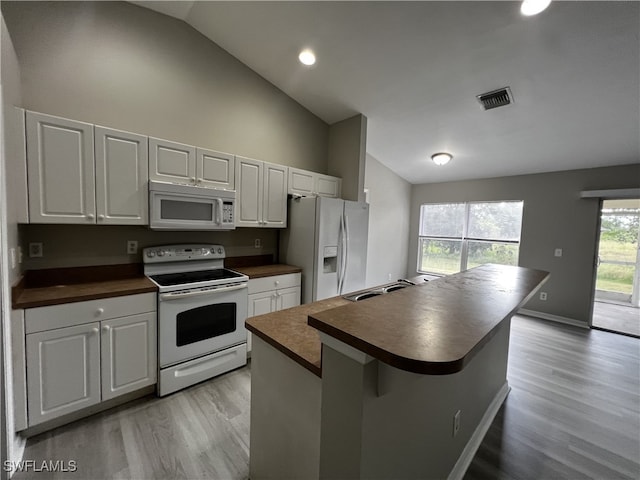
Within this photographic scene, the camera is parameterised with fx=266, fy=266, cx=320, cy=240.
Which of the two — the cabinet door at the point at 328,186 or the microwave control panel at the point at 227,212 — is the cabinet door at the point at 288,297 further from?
the cabinet door at the point at 328,186

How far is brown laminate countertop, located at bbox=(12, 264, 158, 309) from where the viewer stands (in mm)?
1692

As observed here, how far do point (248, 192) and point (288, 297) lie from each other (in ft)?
4.08

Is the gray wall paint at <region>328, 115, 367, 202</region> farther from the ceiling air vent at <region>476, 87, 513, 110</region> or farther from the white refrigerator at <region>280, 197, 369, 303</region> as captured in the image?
the ceiling air vent at <region>476, 87, 513, 110</region>

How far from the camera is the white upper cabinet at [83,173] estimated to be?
1.80 m

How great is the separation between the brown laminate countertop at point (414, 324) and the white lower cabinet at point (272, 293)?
1253 millimetres

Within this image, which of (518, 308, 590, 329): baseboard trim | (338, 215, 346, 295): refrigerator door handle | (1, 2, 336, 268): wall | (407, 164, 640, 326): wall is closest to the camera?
(1, 2, 336, 268): wall

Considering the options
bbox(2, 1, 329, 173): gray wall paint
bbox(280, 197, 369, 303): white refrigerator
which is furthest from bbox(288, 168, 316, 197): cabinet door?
bbox(2, 1, 329, 173): gray wall paint

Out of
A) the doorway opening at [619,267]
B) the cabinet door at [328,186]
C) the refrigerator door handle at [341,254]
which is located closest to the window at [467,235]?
the doorway opening at [619,267]

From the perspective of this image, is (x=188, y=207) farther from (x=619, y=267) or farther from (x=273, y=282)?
(x=619, y=267)

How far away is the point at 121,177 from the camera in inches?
83.0

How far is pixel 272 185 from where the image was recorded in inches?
120

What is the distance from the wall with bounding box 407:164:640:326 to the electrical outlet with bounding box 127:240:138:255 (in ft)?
17.7

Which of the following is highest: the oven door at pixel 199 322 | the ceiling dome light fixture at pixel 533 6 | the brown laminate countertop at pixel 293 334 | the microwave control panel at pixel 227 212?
the ceiling dome light fixture at pixel 533 6

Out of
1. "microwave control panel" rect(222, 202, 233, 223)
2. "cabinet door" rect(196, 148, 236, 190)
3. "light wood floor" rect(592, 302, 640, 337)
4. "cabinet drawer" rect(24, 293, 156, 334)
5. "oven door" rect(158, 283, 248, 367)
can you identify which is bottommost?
"light wood floor" rect(592, 302, 640, 337)
